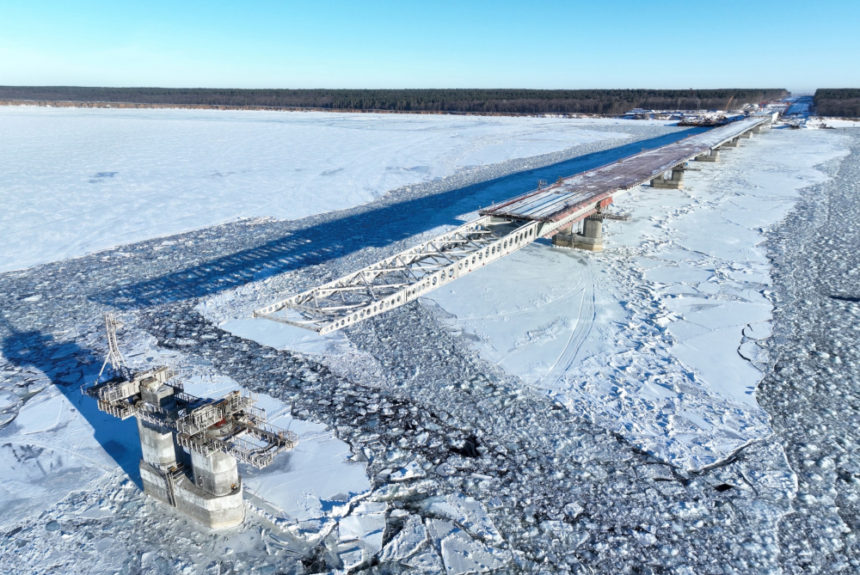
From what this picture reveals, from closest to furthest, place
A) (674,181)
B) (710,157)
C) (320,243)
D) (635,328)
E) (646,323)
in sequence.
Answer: (635,328), (646,323), (320,243), (674,181), (710,157)

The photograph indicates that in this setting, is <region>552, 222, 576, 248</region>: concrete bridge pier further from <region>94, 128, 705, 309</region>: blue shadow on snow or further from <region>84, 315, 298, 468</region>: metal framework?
<region>84, 315, 298, 468</region>: metal framework

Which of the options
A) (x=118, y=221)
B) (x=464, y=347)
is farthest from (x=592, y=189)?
(x=118, y=221)

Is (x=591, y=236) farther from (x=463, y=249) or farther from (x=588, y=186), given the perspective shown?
(x=463, y=249)

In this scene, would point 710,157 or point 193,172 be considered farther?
point 710,157

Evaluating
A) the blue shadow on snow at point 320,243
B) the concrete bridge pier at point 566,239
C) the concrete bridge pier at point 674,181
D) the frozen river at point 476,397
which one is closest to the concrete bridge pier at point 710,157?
the concrete bridge pier at point 674,181

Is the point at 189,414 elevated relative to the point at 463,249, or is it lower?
lower

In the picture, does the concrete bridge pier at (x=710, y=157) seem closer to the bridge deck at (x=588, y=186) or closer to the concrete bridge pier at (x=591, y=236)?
the bridge deck at (x=588, y=186)

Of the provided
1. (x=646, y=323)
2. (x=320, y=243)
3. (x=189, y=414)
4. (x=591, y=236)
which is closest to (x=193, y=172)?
(x=320, y=243)
